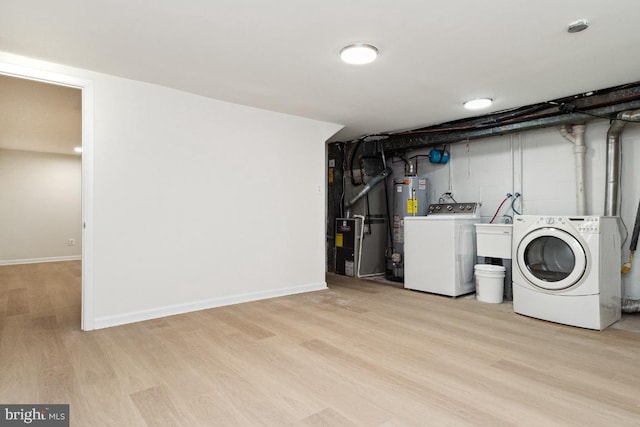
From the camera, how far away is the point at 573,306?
9.16 ft

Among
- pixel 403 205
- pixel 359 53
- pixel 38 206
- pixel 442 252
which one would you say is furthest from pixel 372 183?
pixel 38 206

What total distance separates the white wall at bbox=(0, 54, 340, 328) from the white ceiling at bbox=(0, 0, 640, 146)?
0.29 metres

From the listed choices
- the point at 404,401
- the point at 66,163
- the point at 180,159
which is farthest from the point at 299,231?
the point at 66,163

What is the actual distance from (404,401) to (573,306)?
1.98 metres

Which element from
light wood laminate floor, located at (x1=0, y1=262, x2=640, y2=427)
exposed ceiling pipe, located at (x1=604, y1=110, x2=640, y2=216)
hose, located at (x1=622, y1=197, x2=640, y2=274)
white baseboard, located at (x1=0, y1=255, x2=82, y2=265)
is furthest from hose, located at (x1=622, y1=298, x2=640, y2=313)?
white baseboard, located at (x1=0, y1=255, x2=82, y2=265)

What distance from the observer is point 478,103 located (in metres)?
3.56

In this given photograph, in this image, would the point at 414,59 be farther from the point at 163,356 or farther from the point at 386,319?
the point at 163,356

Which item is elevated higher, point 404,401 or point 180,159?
point 180,159

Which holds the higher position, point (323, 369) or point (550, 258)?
point (550, 258)

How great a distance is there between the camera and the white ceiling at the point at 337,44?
192 centimetres

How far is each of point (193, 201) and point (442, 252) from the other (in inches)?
105

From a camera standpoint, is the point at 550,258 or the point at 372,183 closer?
the point at 550,258
